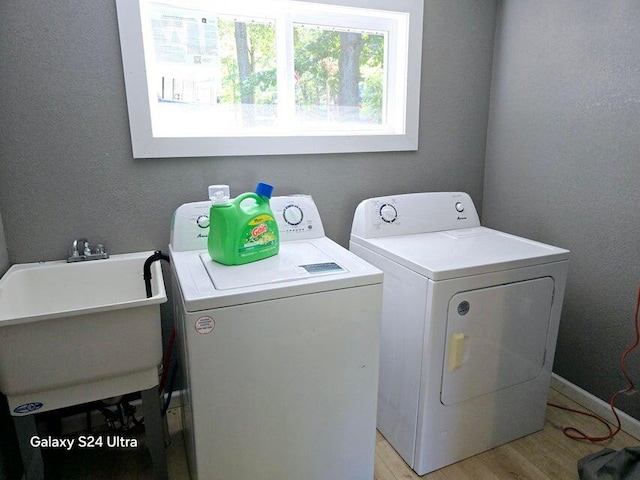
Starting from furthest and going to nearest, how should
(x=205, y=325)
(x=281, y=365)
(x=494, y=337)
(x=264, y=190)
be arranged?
(x=494, y=337) → (x=264, y=190) → (x=281, y=365) → (x=205, y=325)

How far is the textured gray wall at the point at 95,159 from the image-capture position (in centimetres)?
145

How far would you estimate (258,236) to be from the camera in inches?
55.1

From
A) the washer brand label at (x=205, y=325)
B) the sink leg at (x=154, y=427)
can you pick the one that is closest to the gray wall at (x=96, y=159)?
the sink leg at (x=154, y=427)

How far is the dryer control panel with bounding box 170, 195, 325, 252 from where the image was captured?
1551 millimetres

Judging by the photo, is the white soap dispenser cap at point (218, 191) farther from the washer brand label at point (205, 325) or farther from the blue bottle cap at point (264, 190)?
the washer brand label at point (205, 325)

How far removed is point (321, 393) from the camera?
1.28 metres

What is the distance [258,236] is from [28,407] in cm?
86

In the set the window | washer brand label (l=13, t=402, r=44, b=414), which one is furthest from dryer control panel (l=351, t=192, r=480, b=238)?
washer brand label (l=13, t=402, r=44, b=414)

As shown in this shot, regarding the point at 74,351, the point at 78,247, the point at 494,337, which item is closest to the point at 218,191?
the point at 78,247

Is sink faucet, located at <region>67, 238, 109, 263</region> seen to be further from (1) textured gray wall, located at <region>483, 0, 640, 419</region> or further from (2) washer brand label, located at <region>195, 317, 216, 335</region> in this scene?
(1) textured gray wall, located at <region>483, 0, 640, 419</region>

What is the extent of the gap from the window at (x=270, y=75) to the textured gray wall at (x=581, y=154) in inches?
21.1

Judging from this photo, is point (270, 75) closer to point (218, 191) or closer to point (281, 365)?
point (218, 191)

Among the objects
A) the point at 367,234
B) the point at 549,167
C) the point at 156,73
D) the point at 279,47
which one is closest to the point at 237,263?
the point at 367,234

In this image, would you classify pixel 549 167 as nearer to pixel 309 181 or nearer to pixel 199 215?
pixel 309 181
